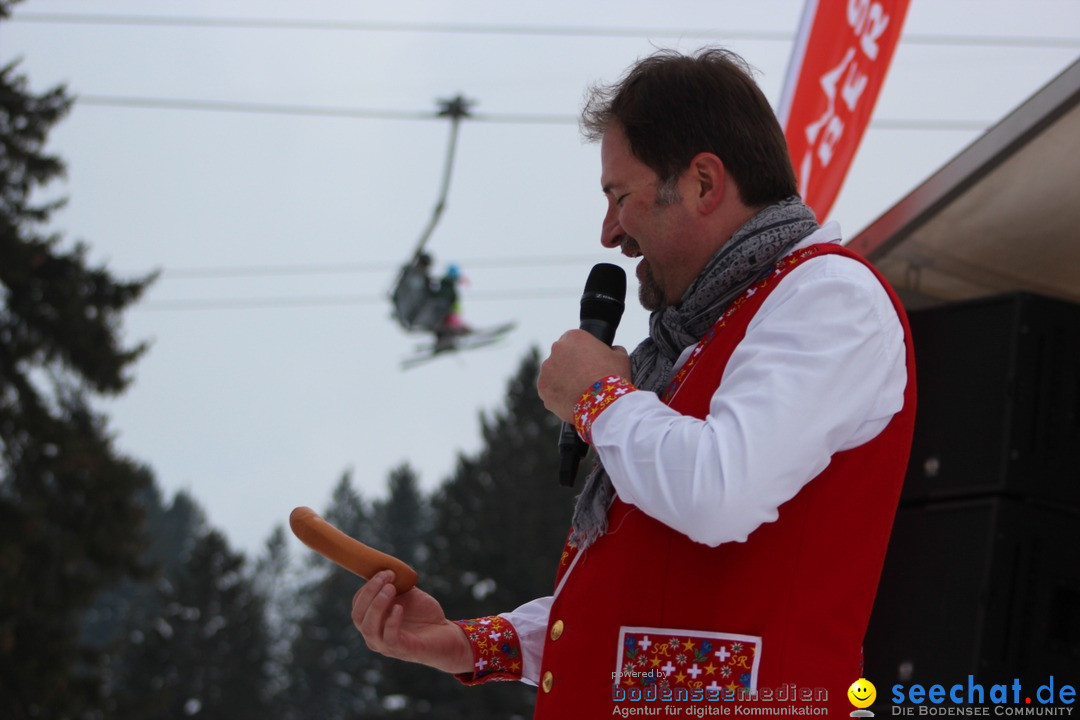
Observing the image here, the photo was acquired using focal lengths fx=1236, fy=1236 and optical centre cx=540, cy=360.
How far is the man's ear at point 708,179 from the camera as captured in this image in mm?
1458

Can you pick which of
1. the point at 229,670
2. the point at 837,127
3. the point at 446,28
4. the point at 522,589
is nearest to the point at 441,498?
the point at 522,589

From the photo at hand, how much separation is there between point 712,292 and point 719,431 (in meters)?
0.27

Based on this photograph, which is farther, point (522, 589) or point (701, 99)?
point (522, 589)

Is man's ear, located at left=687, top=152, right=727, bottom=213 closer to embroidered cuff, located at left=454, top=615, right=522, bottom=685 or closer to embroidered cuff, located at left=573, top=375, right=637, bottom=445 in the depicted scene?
embroidered cuff, located at left=573, top=375, right=637, bottom=445

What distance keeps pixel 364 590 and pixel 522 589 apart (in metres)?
26.0

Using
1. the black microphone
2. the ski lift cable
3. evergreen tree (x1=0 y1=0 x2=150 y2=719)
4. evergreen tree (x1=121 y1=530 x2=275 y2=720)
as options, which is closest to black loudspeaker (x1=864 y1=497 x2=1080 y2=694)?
the black microphone

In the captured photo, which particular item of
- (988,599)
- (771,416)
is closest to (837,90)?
(988,599)

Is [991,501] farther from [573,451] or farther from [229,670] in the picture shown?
[229,670]

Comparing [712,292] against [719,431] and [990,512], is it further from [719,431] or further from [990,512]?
[990,512]

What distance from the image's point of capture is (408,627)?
1.64 m

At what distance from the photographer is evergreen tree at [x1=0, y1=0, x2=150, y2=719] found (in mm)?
12438

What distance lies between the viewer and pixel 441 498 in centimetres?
3100

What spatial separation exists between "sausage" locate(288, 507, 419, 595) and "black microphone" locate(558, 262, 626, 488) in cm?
24

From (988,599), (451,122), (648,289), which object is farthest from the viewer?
(451,122)
